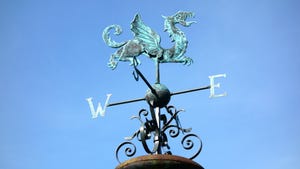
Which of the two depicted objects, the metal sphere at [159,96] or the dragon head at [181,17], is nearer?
the metal sphere at [159,96]

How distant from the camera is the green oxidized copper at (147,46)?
4508 mm

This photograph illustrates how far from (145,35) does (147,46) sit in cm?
15

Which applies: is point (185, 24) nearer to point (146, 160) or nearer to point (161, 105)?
point (161, 105)

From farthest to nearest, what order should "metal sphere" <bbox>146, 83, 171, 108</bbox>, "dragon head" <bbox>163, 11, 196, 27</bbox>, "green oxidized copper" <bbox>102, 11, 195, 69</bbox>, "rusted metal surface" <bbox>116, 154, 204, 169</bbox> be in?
"dragon head" <bbox>163, 11, 196, 27</bbox> → "green oxidized copper" <bbox>102, 11, 195, 69</bbox> → "metal sphere" <bbox>146, 83, 171, 108</bbox> → "rusted metal surface" <bbox>116, 154, 204, 169</bbox>

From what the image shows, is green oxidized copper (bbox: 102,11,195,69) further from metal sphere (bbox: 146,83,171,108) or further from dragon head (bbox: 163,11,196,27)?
metal sphere (bbox: 146,83,171,108)

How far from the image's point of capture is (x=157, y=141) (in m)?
4.18

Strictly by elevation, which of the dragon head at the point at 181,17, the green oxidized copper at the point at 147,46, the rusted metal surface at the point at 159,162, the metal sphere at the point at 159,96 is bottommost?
the rusted metal surface at the point at 159,162

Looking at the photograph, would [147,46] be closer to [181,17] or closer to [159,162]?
[181,17]

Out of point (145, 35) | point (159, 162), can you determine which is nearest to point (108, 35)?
point (145, 35)

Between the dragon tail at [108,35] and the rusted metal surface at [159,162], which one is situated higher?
the dragon tail at [108,35]

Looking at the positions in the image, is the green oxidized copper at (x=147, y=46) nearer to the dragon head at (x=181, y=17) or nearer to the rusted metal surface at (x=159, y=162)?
the dragon head at (x=181, y=17)

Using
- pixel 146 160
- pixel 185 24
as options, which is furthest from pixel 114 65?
pixel 146 160

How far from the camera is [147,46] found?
4.53 m

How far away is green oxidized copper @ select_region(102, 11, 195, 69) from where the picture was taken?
14.8 feet
